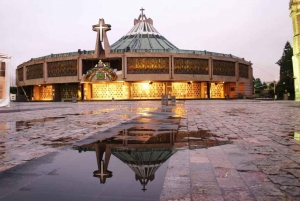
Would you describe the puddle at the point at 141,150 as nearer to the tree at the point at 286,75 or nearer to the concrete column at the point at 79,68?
the concrete column at the point at 79,68

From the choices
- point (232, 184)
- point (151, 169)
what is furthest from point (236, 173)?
point (151, 169)

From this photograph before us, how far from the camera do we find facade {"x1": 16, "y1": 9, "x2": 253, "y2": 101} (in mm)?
55469

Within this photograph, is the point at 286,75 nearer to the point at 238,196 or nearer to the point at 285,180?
the point at 285,180

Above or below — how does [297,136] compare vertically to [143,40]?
below

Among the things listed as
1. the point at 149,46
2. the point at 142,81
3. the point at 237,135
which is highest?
the point at 149,46

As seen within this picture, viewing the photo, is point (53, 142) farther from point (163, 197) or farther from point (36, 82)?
point (36, 82)

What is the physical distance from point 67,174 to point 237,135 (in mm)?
5215

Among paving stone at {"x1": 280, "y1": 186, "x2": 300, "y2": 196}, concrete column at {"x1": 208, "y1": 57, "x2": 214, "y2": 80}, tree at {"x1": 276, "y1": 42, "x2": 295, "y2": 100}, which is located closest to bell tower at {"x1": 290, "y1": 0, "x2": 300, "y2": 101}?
concrete column at {"x1": 208, "y1": 57, "x2": 214, "y2": 80}

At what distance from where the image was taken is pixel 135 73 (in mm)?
55250

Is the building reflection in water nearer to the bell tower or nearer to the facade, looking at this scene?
the bell tower

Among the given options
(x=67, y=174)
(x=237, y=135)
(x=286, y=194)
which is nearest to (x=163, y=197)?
(x=286, y=194)

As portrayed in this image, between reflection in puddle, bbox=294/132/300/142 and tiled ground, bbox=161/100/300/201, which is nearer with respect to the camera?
tiled ground, bbox=161/100/300/201

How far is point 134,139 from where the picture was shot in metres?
6.91

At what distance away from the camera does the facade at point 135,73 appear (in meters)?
55.5
